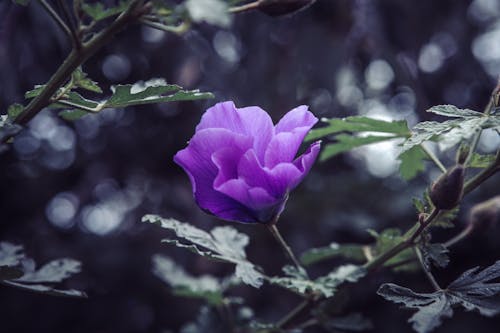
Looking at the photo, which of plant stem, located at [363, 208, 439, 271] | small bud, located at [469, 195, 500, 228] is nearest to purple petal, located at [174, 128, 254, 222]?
plant stem, located at [363, 208, 439, 271]

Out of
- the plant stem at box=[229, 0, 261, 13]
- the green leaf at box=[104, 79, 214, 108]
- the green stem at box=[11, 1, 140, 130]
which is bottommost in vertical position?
the green leaf at box=[104, 79, 214, 108]

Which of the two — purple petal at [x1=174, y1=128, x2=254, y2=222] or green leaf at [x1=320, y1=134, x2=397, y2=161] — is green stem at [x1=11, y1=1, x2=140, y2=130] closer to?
purple petal at [x1=174, y1=128, x2=254, y2=222]

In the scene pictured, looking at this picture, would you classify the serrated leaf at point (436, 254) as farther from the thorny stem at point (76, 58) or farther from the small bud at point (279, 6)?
the thorny stem at point (76, 58)

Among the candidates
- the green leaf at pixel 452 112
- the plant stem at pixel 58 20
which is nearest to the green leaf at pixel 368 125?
the green leaf at pixel 452 112

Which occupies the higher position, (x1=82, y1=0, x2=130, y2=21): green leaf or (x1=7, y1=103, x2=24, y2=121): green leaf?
(x1=82, y1=0, x2=130, y2=21): green leaf

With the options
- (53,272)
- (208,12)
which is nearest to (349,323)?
(53,272)

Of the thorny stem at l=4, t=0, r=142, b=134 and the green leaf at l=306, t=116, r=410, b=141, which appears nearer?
the thorny stem at l=4, t=0, r=142, b=134

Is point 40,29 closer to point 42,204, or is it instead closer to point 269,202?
point 42,204
